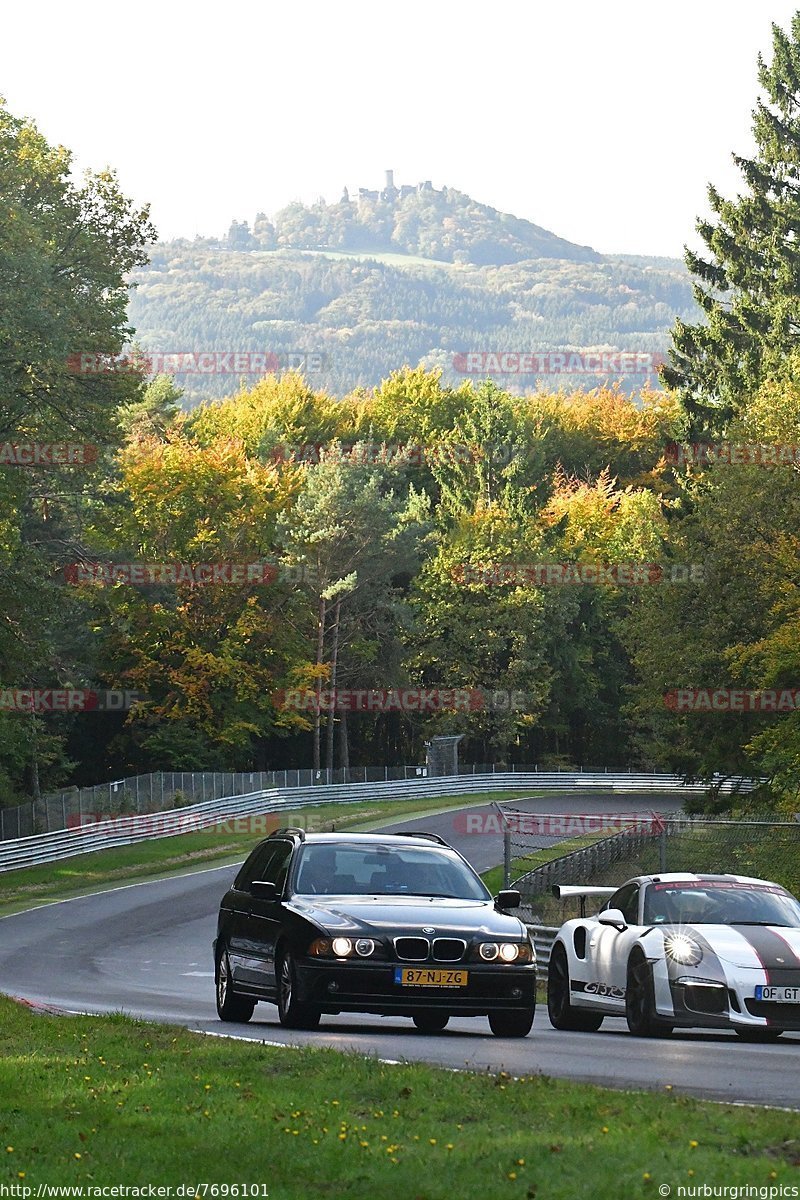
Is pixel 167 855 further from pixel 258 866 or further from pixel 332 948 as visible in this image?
pixel 332 948

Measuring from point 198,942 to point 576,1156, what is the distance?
27185 mm

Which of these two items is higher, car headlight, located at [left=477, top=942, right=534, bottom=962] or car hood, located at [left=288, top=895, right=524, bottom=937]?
car hood, located at [left=288, top=895, right=524, bottom=937]

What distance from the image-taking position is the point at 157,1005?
68.4 feet

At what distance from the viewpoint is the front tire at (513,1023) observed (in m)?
16.0

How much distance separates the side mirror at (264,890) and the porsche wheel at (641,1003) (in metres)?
3.24

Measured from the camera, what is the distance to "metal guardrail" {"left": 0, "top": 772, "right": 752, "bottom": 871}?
52375 millimetres

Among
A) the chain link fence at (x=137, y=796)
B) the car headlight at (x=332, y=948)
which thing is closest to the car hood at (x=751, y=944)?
the car headlight at (x=332, y=948)

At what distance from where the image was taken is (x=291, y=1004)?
A: 51.8ft

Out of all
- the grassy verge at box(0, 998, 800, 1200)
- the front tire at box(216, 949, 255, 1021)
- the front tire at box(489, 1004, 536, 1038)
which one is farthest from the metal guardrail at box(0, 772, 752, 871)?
the grassy verge at box(0, 998, 800, 1200)

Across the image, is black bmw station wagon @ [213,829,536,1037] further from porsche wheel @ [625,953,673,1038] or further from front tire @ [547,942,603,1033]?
front tire @ [547,942,603,1033]

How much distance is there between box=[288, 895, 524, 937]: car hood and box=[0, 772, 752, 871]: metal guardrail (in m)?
35.4

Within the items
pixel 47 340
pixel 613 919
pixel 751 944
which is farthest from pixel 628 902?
pixel 47 340

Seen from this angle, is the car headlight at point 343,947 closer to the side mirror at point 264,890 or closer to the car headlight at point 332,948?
the car headlight at point 332,948

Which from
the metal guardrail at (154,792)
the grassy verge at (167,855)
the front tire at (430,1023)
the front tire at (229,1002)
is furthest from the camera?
the metal guardrail at (154,792)
